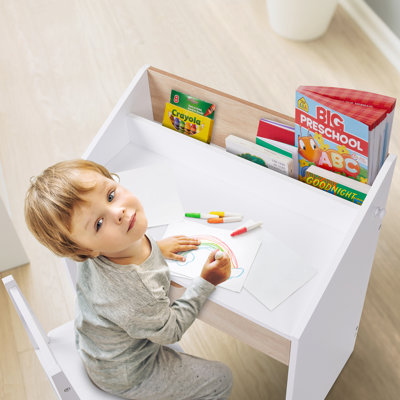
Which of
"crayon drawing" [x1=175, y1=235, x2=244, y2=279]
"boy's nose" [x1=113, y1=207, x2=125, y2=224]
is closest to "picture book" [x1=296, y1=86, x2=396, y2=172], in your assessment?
"crayon drawing" [x1=175, y1=235, x2=244, y2=279]

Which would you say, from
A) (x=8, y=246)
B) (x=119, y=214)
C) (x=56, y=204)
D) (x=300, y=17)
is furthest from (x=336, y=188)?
(x=300, y=17)

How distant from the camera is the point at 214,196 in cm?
146

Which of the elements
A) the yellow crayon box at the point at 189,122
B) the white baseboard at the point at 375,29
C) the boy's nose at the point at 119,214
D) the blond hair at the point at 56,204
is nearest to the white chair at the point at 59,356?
the blond hair at the point at 56,204

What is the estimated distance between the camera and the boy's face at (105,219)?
3.64ft

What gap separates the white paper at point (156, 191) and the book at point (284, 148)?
0.87 ft

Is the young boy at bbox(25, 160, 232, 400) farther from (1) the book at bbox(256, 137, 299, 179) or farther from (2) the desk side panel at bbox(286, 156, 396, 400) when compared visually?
(1) the book at bbox(256, 137, 299, 179)

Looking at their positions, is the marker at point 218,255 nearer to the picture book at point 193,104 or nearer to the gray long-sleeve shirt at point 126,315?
the gray long-sleeve shirt at point 126,315

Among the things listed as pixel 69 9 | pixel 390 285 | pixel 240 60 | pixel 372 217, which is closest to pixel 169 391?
pixel 372 217

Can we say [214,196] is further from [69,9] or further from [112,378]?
[69,9]

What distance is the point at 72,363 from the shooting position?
130 centimetres

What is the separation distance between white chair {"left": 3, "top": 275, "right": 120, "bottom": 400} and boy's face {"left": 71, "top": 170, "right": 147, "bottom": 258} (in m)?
0.16

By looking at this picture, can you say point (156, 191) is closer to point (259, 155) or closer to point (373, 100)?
point (259, 155)

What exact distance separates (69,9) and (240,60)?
1.09 m

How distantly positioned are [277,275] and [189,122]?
0.54 metres
